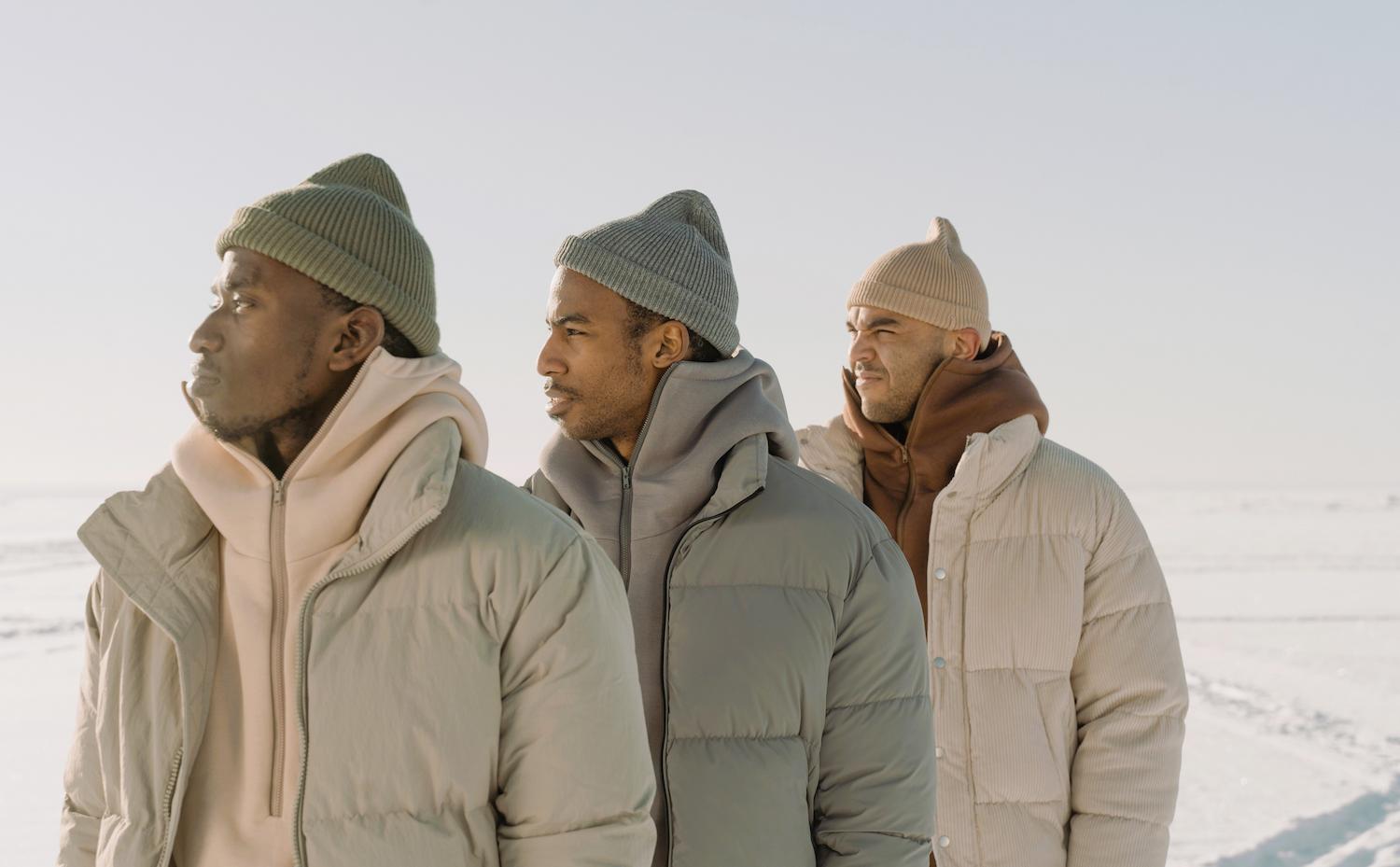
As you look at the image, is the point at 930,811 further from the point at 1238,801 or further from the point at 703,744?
the point at 1238,801

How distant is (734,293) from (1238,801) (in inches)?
245

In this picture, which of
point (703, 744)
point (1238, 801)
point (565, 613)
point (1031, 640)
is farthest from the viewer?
point (1238, 801)

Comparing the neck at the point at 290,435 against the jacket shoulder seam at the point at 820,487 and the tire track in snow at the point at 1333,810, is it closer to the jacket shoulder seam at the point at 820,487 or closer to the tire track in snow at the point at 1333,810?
the jacket shoulder seam at the point at 820,487

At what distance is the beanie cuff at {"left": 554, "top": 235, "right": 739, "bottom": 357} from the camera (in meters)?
2.48

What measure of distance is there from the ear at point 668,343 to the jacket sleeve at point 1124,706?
1301 mm

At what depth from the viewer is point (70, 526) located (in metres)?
30.9

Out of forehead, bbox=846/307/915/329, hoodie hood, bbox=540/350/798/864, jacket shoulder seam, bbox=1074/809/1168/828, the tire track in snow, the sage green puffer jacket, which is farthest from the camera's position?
the tire track in snow

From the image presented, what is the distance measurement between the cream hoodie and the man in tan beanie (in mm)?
1810

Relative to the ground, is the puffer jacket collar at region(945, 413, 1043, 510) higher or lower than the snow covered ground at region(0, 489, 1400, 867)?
higher

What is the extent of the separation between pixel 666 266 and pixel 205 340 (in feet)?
3.25

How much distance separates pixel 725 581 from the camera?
2.36 metres

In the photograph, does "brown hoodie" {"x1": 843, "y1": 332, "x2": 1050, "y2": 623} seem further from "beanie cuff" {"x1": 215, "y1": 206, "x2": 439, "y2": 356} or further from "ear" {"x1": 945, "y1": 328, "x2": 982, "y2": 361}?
"beanie cuff" {"x1": 215, "y1": 206, "x2": 439, "y2": 356}

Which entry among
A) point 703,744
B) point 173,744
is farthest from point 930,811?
point 173,744

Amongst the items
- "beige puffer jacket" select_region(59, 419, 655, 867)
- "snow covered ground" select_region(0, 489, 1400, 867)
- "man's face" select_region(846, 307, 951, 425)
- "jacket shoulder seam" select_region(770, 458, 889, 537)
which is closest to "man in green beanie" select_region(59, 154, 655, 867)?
"beige puffer jacket" select_region(59, 419, 655, 867)
